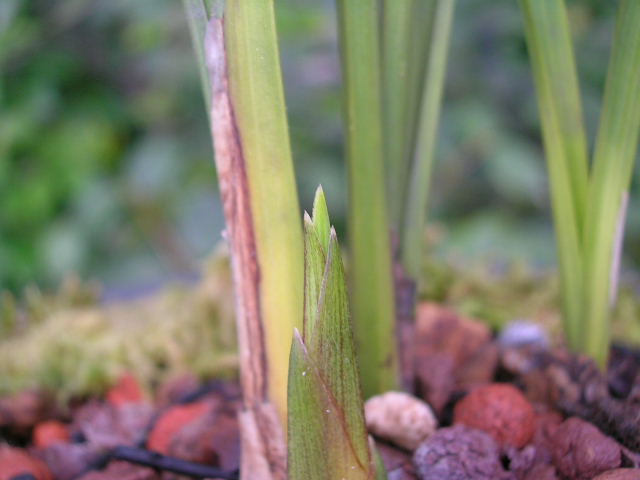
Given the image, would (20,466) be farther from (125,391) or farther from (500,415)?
(500,415)

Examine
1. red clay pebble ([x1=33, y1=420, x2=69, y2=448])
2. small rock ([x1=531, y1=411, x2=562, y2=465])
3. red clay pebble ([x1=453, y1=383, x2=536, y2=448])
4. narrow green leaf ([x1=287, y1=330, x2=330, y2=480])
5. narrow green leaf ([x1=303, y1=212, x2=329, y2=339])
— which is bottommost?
red clay pebble ([x1=33, y1=420, x2=69, y2=448])

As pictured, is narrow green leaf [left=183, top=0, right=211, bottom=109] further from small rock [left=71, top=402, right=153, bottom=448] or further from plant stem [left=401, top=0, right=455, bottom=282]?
small rock [left=71, top=402, right=153, bottom=448]

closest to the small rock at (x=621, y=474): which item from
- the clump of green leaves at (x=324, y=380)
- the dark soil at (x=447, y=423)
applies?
the dark soil at (x=447, y=423)

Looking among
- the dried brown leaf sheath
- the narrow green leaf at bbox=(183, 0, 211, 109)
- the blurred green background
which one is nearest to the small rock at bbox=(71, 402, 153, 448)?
the dried brown leaf sheath

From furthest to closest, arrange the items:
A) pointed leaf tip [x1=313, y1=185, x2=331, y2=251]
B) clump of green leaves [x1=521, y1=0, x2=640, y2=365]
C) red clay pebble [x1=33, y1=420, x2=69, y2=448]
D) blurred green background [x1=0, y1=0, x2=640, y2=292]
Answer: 1. blurred green background [x1=0, y1=0, x2=640, y2=292]
2. red clay pebble [x1=33, y1=420, x2=69, y2=448]
3. clump of green leaves [x1=521, y1=0, x2=640, y2=365]
4. pointed leaf tip [x1=313, y1=185, x2=331, y2=251]

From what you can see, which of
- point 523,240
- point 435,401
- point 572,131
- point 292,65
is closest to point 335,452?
point 435,401

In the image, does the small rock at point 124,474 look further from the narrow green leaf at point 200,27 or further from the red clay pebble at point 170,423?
the narrow green leaf at point 200,27

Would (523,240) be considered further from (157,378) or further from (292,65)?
(157,378)

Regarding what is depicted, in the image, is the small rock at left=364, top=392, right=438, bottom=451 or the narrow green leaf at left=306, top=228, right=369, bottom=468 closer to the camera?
the narrow green leaf at left=306, top=228, right=369, bottom=468
